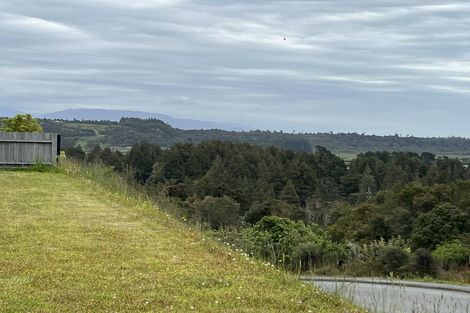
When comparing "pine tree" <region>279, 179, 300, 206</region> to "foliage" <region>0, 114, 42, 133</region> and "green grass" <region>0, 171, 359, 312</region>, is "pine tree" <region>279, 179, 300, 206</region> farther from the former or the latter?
"green grass" <region>0, 171, 359, 312</region>

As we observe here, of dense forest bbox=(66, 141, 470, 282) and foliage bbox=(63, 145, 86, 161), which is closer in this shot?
dense forest bbox=(66, 141, 470, 282)

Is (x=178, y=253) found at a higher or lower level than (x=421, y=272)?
higher

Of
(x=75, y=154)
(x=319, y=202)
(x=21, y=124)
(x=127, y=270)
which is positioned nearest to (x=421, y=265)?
(x=21, y=124)

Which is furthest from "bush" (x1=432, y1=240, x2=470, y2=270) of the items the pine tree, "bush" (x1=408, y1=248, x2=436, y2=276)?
the pine tree

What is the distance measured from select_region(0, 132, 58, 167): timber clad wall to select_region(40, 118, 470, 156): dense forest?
3016 inches

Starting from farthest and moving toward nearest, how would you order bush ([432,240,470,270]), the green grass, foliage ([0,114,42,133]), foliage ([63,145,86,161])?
bush ([432,240,470,270]) < foliage ([63,145,86,161]) < foliage ([0,114,42,133]) < the green grass

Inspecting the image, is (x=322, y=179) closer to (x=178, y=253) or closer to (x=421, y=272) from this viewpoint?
(x=421, y=272)

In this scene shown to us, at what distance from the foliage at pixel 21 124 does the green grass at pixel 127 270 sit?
14.5m

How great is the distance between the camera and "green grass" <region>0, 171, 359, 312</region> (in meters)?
7.07

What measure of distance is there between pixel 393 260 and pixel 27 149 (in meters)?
13.1

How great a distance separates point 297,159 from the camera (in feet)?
307

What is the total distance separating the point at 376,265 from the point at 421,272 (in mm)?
1687

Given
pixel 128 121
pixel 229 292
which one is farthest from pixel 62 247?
pixel 128 121

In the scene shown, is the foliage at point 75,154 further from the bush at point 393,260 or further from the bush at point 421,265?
the bush at point 421,265
